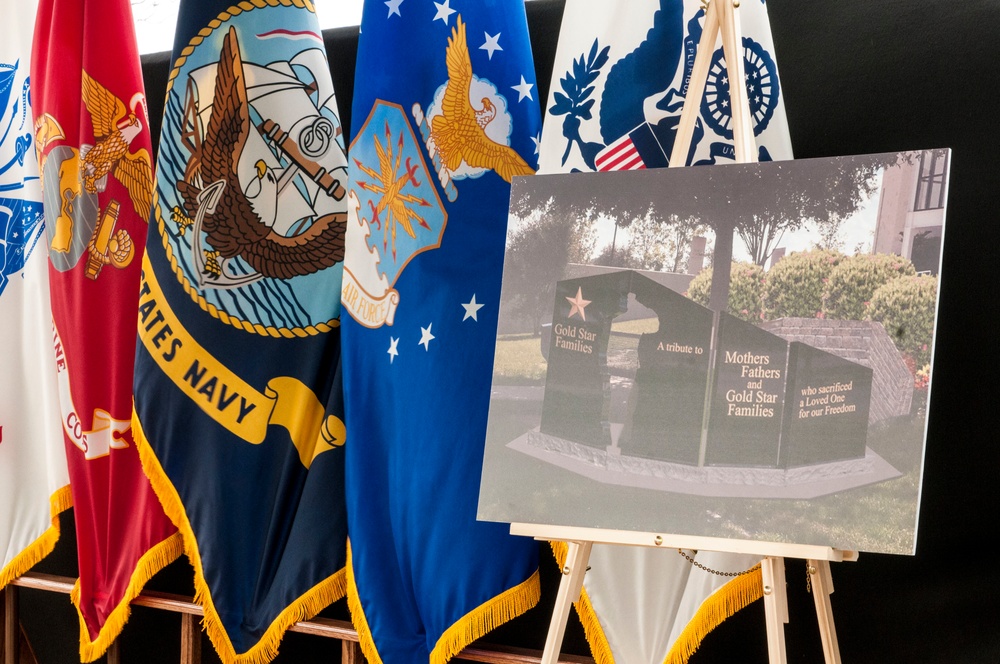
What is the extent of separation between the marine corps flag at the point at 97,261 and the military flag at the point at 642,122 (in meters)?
0.99

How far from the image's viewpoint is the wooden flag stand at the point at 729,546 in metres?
1.18

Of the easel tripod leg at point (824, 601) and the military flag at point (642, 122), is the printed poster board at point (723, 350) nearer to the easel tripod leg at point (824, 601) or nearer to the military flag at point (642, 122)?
the easel tripod leg at point (824, 601)

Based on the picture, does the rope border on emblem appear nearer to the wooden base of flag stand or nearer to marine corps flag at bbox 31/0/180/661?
marine corps flag at bbox 31/0/180/661

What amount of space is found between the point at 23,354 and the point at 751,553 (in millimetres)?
1778

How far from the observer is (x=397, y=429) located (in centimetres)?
171

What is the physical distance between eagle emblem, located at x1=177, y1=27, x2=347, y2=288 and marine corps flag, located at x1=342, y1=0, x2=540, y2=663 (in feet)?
0.52

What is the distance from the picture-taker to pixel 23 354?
2086 mm

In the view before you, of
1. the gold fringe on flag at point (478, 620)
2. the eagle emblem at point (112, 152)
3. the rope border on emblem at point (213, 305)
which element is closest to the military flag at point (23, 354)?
the eagle emblem at point (112, 152)

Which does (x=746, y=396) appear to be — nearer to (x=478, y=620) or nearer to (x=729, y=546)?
(x=729, y=546)

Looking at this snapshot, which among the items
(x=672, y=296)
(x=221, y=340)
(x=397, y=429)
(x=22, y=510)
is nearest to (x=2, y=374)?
(x=22, y=510)

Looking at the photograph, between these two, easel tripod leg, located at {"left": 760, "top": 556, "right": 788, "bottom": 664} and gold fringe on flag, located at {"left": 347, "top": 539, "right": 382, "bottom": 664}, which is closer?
easel tripod leg, located at {"left": 760, "top": 556, "right": 788, "bottom": 664}

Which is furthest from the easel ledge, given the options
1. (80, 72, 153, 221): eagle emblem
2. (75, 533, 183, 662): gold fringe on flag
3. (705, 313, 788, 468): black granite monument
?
(80, 72, 153, 221): eagle emblem

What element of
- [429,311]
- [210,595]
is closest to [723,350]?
[429,311]

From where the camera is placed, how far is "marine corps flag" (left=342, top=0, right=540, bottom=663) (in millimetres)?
1661
